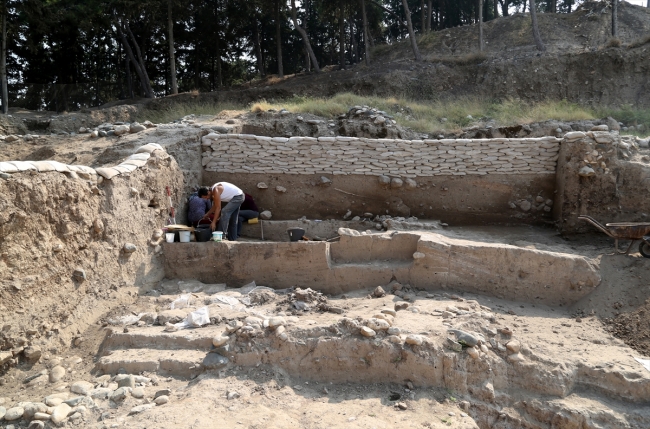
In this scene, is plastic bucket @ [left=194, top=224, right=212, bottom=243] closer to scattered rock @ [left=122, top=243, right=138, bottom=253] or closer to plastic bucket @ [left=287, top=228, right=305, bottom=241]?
scattered rock @ [left=122, top=243, right=138, bottom=253]

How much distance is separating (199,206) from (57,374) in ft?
10.8

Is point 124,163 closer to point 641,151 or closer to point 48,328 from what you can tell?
point 48,328

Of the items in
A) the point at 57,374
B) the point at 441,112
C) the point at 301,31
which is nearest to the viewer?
the point at 57,374

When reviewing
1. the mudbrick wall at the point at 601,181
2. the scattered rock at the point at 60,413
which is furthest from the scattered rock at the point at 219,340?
the mudbrick wall at the point at 601,181

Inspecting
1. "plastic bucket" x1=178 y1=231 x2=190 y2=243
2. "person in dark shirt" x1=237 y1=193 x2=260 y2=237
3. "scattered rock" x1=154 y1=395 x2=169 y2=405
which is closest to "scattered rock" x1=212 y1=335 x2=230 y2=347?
"scattered rock" x1=154 y1=395 x2=169 y2=405

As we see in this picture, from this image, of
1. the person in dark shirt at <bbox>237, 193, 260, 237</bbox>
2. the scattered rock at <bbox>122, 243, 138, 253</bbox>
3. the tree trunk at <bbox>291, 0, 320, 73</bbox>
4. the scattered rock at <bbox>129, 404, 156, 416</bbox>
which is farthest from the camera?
the tree trunk at <bbox>291, 0, 320, 73</bbox>

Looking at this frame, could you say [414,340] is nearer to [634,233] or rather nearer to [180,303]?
[180,303]

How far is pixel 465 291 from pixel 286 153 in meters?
3.61

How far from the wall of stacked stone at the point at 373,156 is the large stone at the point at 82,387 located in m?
4.43

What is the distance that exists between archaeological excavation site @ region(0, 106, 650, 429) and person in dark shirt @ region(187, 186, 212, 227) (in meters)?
0.20

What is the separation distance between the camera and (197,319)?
186 inches

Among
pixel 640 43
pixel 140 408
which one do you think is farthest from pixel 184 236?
pixel 640 43

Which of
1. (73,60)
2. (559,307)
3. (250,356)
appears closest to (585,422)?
(559,307)

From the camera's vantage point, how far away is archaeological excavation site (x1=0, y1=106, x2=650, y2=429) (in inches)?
157
